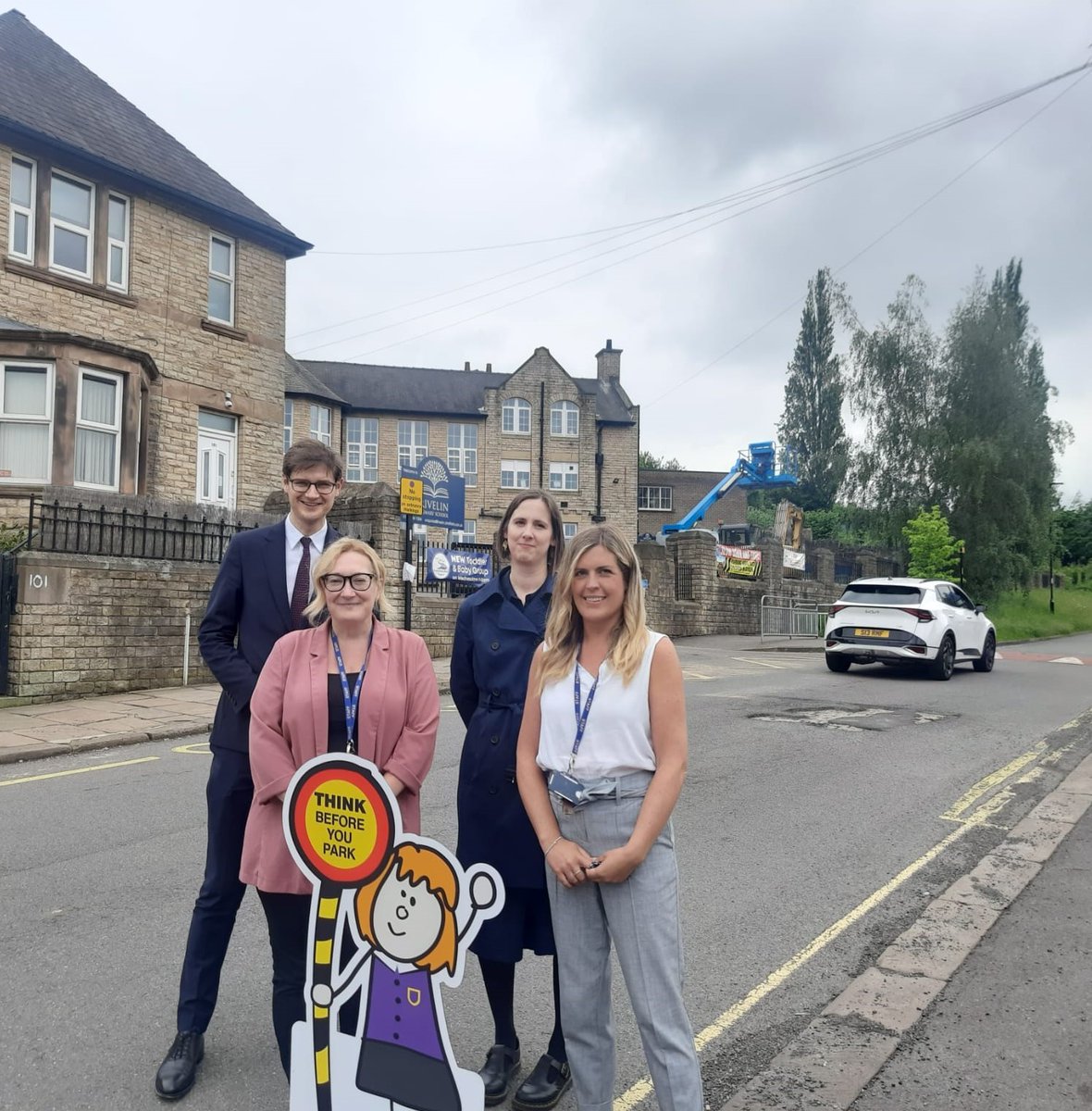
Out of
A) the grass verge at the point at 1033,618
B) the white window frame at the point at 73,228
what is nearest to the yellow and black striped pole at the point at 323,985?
the white window frame at the point at 73,228

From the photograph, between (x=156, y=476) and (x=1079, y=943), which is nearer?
(x=1079, y=943)

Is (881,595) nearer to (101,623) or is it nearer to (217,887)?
(101,623)

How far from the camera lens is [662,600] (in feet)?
80.6

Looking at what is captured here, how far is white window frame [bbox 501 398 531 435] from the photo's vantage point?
46594mm

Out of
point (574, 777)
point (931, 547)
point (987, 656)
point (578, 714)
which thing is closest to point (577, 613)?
point (578, 714)

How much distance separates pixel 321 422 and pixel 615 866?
40.8 m

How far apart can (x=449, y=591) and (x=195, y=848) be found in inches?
509

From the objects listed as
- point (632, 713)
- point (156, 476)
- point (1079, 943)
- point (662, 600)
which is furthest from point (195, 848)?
point (662, 600)

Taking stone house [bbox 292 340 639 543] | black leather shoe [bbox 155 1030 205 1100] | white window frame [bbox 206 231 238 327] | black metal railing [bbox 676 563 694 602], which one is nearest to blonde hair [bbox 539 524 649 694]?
black leather shoe [bbox 155 1030 205 1100]

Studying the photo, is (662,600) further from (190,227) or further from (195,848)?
(195,848)

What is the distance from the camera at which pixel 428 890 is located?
2523 millimetres

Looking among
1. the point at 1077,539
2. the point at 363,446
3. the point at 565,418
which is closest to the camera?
the point at 363,446

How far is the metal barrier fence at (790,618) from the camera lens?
26641 millimetres

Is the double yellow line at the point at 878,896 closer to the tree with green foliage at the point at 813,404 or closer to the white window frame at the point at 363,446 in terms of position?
the white window frame at the point at 363,446
